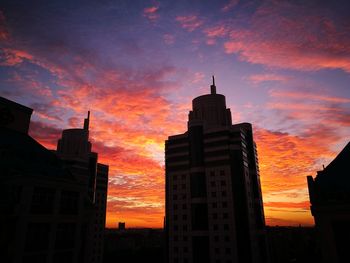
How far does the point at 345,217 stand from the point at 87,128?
139342 millimetres

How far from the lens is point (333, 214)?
104 ft

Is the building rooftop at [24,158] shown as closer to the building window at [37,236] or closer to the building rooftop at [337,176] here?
the building window at [37,236]

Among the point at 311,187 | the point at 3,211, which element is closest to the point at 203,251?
the point at 311,187

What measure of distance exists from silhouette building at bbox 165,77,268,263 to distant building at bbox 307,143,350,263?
57390 millimetres

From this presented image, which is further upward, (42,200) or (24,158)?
(24,158)

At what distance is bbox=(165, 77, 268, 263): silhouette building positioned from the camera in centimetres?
8662

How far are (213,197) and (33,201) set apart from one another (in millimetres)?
69540

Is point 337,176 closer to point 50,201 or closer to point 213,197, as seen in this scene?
point 50,201

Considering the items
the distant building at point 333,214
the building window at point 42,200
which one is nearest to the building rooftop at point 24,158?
the building window at point 42,200

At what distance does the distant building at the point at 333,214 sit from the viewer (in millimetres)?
30578

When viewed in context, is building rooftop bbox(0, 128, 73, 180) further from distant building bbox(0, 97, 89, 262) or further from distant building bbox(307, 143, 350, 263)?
distant building bbox(307, 143, 350, 263)

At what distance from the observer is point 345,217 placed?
3089cm

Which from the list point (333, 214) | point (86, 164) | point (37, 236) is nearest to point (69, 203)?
point (37, 236)

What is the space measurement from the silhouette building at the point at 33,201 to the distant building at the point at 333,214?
105ft
